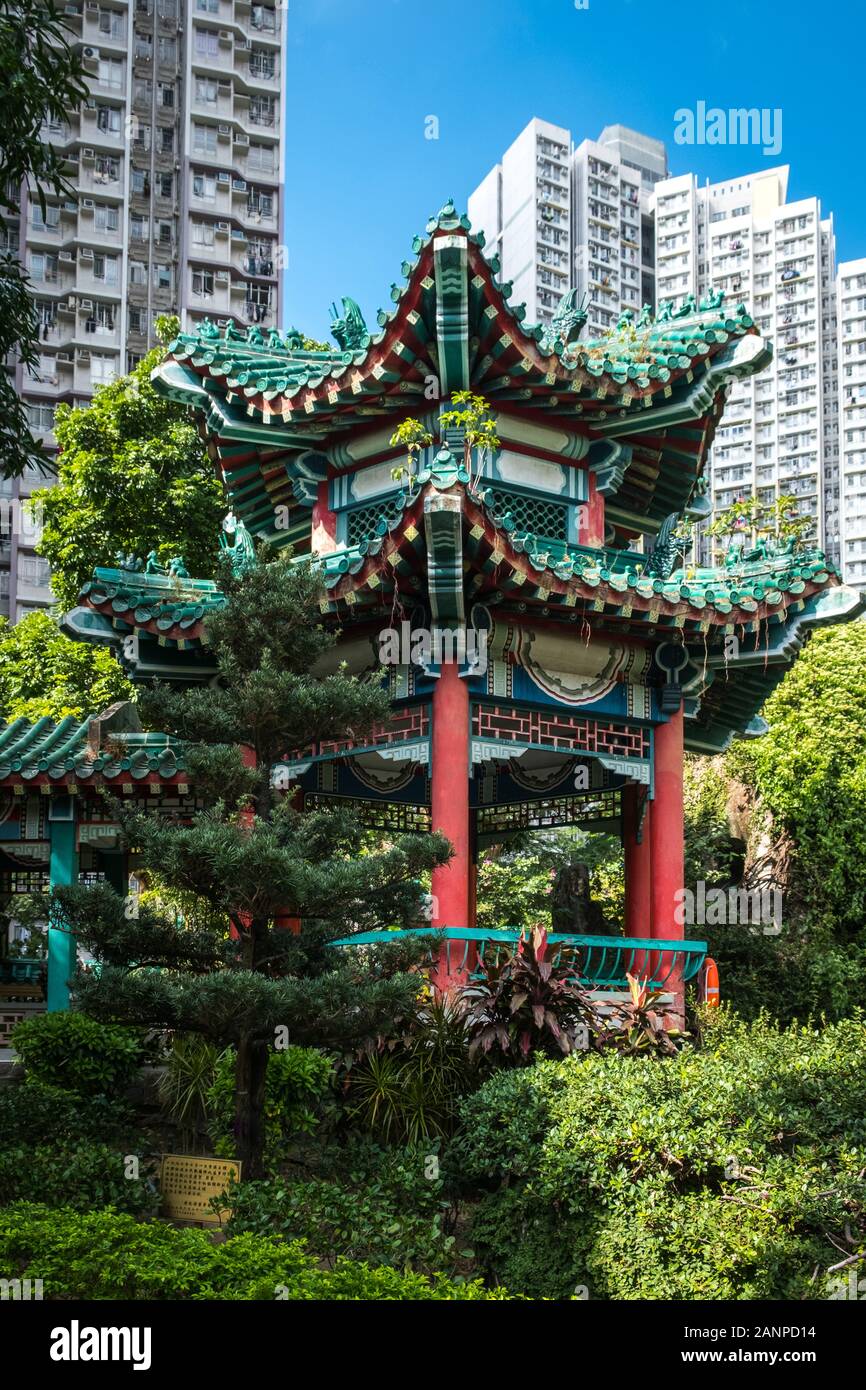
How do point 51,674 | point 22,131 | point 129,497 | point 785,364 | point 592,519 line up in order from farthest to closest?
point 785,364, point 51,674, point 129,497, point 592,519, point 22,131

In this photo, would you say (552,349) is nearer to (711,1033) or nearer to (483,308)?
(483,308)

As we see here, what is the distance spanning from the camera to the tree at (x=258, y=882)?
912 cm

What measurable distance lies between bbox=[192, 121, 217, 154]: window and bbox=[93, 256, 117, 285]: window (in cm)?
653

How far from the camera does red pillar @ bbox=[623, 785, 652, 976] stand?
588 inches

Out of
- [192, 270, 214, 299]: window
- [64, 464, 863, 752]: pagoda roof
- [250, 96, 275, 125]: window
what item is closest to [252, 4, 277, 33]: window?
[250, 96, 275, 125]: window

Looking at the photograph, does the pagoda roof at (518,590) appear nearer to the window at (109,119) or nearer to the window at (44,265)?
the window at (44,265)

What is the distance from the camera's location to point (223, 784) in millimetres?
9703

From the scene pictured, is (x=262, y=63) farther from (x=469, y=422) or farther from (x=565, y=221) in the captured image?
(x=469, y=422)

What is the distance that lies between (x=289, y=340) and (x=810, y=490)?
8086cm

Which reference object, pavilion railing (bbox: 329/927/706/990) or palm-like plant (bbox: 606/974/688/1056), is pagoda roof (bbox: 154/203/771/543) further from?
palm-like plant (bbox: 606/974/688/1056)

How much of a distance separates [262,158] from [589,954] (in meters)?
57.3

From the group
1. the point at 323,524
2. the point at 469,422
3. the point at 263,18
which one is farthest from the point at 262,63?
the point at 469,422

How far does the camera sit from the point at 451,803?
12.5 metres
